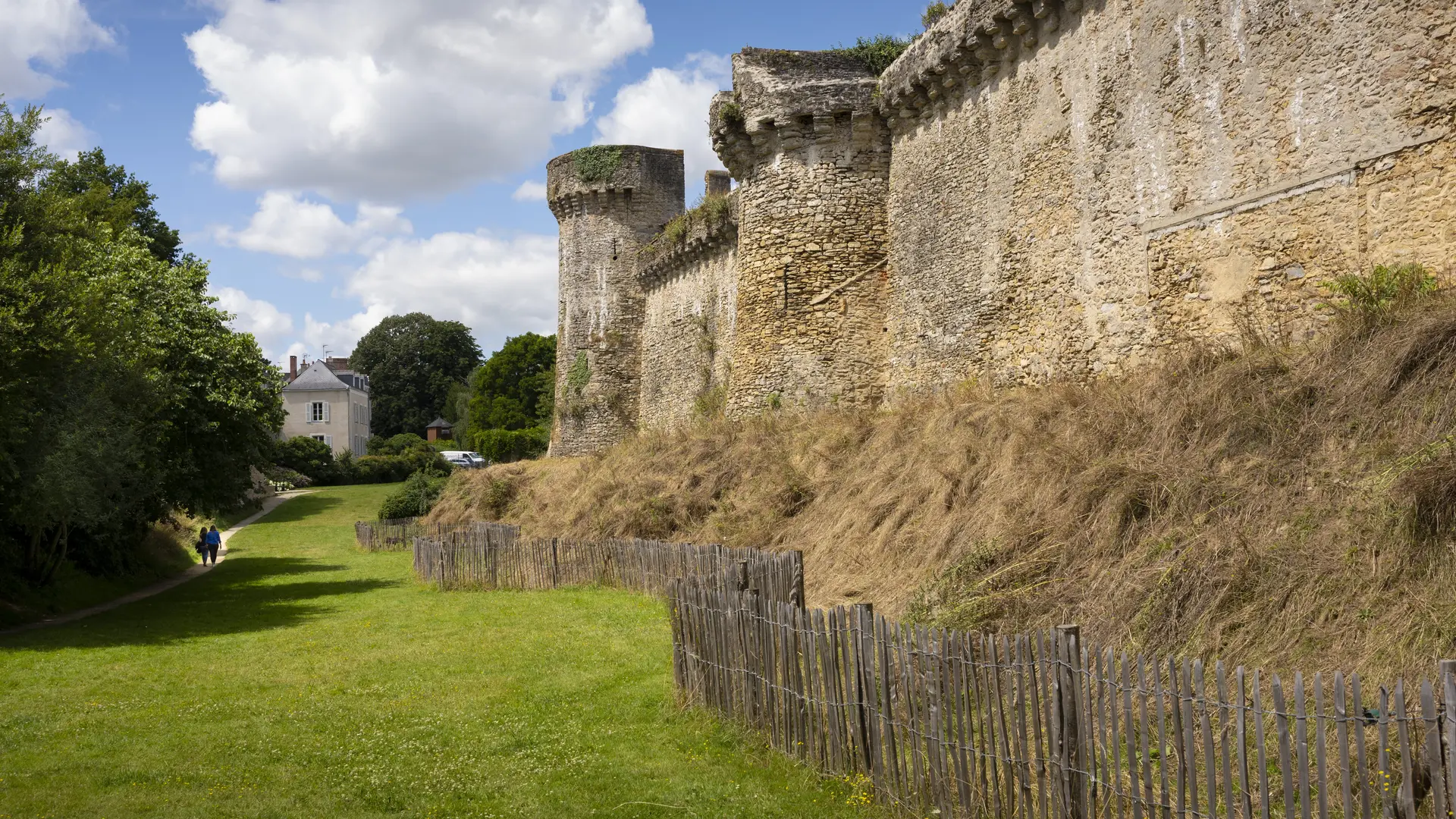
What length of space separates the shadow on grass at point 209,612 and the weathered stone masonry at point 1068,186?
28.2ft

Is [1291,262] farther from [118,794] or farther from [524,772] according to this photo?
[118,794]

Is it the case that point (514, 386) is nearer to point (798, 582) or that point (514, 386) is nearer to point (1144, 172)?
point (1144, 172)

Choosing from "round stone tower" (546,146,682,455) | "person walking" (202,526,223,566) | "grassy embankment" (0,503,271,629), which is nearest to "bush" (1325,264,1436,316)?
"grassy embankment" (0,503,271,629)

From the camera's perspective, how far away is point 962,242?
17.2 m

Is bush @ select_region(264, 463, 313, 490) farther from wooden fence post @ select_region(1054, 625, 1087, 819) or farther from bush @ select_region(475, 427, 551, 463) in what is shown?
wooden fence post @ select_region(1054, 625, 1087, 819)

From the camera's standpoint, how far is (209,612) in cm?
1823

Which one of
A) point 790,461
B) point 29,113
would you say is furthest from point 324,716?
point 29,113

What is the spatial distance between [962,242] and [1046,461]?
290 inches

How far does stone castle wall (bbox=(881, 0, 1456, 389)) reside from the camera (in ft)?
32.0

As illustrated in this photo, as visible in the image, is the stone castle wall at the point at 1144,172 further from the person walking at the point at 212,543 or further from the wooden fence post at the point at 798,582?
the person walking at the point at 212,543

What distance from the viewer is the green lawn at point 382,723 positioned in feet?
22.7

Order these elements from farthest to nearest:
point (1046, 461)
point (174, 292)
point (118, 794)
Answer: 1. point (174, 292)
2. point (1046, 461)
3. point (118, 794)

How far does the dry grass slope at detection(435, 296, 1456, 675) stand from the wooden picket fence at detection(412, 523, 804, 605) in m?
1.62

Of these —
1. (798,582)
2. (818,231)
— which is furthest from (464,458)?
(798,582)
